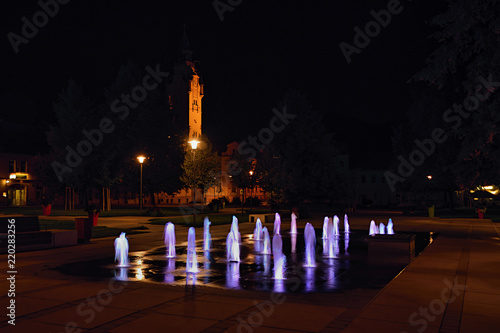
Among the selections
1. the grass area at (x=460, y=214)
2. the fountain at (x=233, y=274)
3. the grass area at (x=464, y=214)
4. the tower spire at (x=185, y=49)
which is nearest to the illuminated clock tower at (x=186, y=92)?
the tower spire at (x=185, y=49)

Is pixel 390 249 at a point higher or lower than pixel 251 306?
higher

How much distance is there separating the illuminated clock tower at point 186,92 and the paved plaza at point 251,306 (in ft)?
245

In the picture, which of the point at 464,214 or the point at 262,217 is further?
the point at 464,214

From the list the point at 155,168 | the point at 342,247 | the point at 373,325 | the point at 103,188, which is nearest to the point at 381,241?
the point at 342,247

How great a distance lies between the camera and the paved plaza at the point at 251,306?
22.0 feet

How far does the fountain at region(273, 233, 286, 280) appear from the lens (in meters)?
11.3

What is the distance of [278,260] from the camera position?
14133 mm

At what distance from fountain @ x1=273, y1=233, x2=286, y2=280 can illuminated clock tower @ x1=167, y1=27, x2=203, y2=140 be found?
66.8m

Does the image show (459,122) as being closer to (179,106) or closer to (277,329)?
(277,329)

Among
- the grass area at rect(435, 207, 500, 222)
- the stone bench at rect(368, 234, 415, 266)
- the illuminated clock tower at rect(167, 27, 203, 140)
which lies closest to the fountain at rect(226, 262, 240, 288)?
the stone bench at rect(368, 234, 415, 266)

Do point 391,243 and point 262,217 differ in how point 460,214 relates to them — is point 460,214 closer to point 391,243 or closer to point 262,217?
point 262,217

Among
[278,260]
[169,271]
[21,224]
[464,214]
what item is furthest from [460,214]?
[21,224]

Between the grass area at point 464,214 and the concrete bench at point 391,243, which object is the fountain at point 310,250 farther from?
the grass area at point 464,214

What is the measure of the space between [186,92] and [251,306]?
264 feet
